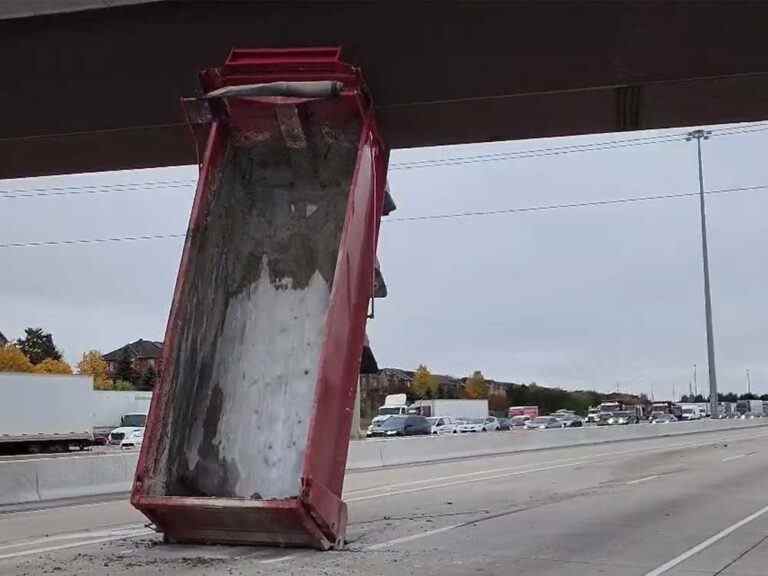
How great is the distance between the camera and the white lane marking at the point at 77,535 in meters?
10.8

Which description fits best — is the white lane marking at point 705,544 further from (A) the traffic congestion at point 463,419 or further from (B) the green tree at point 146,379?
(B) the green tree at point 146,379

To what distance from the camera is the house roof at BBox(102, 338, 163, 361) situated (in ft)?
390

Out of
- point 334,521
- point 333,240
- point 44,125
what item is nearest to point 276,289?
point 333,240

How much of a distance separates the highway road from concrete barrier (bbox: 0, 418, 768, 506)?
4.60 ft

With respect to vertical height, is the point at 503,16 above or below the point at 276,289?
above

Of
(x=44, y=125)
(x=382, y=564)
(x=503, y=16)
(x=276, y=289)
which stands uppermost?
(x=503, y=16)

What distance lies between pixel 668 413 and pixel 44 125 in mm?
89874

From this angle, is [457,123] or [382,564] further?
[457,123]

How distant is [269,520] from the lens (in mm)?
8320

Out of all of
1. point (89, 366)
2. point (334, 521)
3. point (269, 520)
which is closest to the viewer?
point (269, 520)

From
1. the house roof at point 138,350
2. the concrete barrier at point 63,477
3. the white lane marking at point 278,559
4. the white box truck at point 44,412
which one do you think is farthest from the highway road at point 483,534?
the house roof at point 138,350

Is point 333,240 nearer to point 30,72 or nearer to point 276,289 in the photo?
point 276,289

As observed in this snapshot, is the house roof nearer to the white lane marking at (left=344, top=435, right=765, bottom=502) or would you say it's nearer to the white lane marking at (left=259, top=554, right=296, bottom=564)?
the white lane marking at (left=344, top=435, right=765, bottom=502)

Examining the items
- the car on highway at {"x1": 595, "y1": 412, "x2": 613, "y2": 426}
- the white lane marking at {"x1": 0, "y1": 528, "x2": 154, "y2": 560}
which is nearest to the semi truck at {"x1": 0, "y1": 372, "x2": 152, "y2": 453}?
the white lane marking at {"x1": 0, "y1": 528, "x2": 154, "y2": 560}
